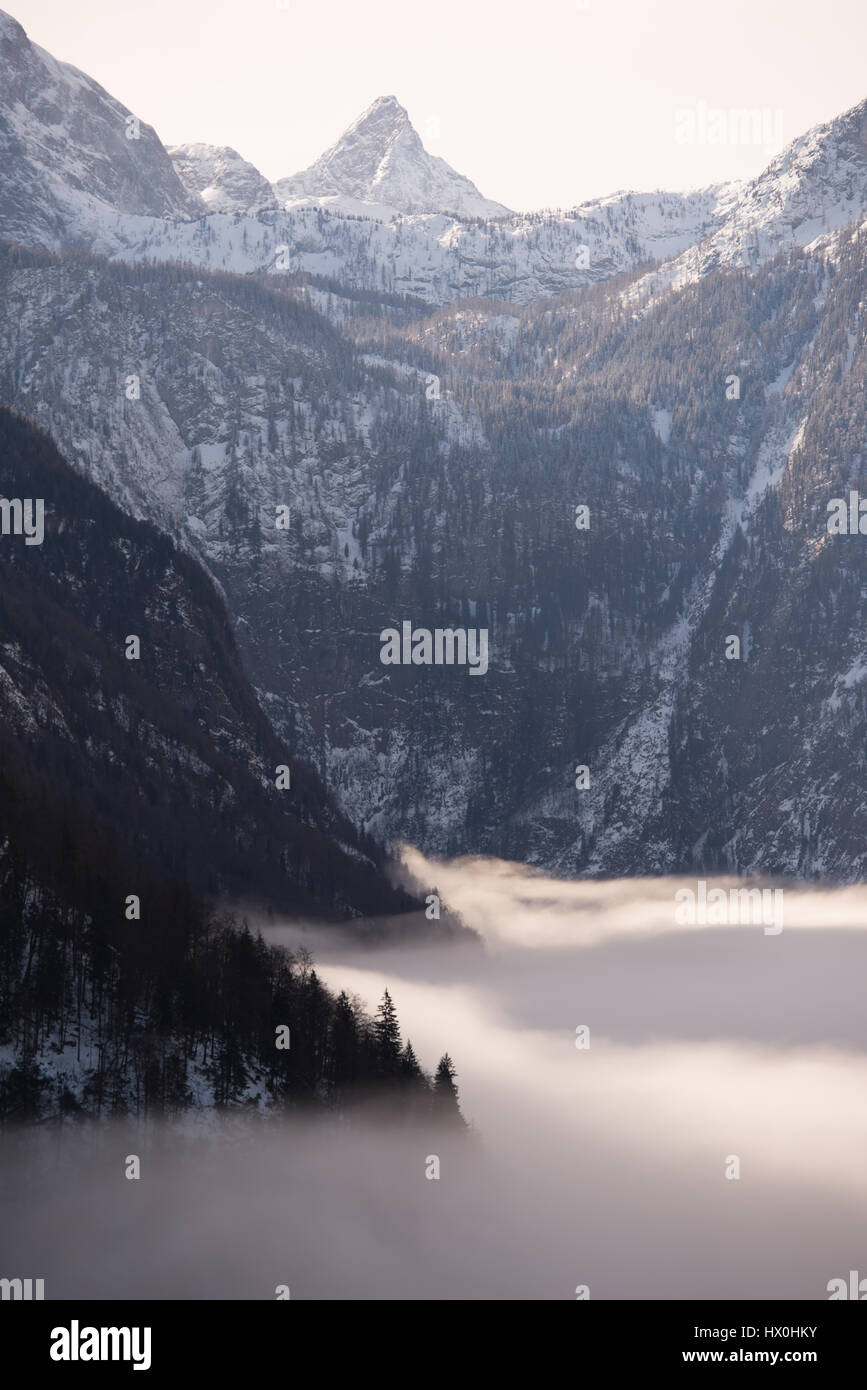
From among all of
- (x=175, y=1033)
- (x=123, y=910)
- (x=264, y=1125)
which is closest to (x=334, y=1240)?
(x=264, y=1125)

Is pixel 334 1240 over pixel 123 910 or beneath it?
beneath

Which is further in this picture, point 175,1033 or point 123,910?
point 123,910
